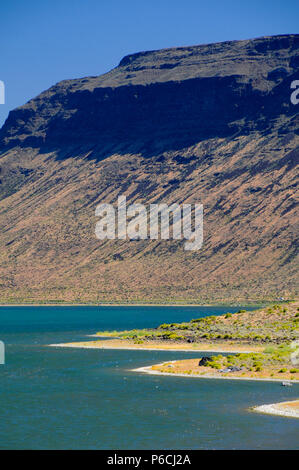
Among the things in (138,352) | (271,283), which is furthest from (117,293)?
(138,352)

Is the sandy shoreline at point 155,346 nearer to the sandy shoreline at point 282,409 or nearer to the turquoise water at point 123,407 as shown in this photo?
the turquoise water at point 123,407

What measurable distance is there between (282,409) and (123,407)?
9.93m

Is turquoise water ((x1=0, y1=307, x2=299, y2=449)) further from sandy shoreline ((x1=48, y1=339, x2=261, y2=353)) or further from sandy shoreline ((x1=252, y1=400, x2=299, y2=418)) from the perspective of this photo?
sandy shoreline ((x1=48, y1=339, x2=261, y2=353))

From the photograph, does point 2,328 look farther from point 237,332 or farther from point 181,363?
point 181,363

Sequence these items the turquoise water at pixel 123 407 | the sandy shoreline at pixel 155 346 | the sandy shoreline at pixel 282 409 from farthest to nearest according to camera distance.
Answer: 1. the sandy shoreline at pixel 155 346
2. the sandy shoreline at pixel 282 409
3. the turquoise water at pixel 123 407

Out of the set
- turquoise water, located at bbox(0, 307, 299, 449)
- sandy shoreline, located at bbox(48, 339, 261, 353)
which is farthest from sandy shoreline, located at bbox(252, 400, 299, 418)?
sandy shoreline, located at bbox(48, 339, 261, 353)

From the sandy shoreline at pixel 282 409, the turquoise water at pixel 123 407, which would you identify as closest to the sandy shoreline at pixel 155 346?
the turquoise water at pixel 123 407

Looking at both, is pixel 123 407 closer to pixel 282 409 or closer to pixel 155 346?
pixel 282 409

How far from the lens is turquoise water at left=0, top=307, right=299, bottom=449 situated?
43.3m

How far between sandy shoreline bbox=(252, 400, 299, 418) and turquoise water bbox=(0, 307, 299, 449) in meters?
0.88

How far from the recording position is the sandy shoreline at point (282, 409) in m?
48.9

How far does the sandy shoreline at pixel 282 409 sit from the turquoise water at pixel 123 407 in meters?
0.88

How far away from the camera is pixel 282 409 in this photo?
50.0 m
